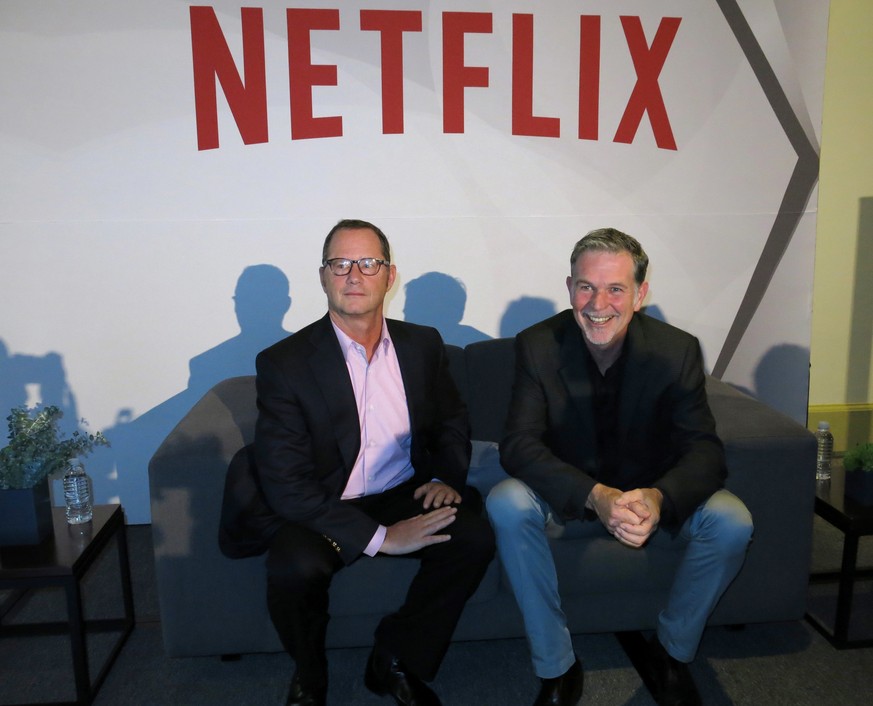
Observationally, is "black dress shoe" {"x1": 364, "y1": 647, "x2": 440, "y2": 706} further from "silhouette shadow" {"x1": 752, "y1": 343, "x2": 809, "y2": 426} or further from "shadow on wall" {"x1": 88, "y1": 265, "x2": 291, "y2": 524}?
"silhouette shadow" {"x1": 752, "y1": 343, "x2": 809, "y2": 426}

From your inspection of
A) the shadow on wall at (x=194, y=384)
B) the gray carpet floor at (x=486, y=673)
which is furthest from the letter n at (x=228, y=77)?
the gray carpet floor at (x=486, y=673)

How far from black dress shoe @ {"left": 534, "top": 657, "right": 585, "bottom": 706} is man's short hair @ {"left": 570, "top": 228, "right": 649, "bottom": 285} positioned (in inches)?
43.7

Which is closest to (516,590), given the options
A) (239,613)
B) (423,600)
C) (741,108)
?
(423,600)

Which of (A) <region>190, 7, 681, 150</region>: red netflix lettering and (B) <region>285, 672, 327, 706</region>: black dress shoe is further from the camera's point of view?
(A) <region>190, 7, 681, 150</region>: red netflix lettering

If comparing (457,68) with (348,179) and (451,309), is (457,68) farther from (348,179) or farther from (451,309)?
(451,309)

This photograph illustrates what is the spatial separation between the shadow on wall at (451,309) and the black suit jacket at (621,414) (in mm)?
1078

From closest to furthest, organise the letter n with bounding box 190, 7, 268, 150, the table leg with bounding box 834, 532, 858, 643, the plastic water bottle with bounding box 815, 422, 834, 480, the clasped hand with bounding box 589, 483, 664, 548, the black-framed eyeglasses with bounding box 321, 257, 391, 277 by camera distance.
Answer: the clasped hand with bounding box 589, 483, 664, 548 < the black-framed eyeglasses with bounding box 321, 257, 391, 277 < the table leg with bounding box 834, 532, 858, 643 < the plastic water bottle with bounding box 815, 422, 834, 480 < the letter n with bounding box 190, 7, 268, 150

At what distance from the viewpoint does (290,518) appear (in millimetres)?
1938

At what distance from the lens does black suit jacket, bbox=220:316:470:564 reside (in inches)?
76.1

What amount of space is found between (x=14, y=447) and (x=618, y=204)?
2529 mm

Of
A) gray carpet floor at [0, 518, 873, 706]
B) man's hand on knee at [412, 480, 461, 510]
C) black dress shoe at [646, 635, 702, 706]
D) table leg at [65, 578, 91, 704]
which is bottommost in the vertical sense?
gray carpet floor at [0, 518, 873, 706]

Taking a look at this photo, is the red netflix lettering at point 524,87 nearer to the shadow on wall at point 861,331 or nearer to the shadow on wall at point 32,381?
the shadow on wall at point 861,331

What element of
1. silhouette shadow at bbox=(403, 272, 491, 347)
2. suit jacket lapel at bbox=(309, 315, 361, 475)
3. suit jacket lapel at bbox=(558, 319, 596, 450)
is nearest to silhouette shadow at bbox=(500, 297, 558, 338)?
silhouette shadow at bbox=(403, 272, 491, 347)

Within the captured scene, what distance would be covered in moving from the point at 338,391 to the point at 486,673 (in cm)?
95
